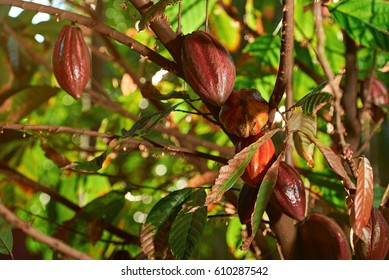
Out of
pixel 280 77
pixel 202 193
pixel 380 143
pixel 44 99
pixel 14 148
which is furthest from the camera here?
pixel 380 143

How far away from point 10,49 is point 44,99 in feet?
0.63

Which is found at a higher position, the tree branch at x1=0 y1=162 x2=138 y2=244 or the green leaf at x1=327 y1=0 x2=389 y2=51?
the green leaf at x1=327 y1=0 x2=389 y2=51

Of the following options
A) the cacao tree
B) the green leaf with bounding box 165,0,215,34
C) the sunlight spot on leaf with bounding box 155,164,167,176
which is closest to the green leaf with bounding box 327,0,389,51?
the cacao tree

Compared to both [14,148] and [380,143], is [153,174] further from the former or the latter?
[380,143]

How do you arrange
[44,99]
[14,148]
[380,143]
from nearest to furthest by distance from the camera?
[44,99] → [14,148] → [380,143]

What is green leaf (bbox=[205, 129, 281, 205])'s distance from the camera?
478 mm

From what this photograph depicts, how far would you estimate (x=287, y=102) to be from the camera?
794 millimetres

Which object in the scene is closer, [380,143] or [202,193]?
[202,193]

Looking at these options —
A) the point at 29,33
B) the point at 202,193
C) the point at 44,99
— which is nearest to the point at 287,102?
the point at 202,193

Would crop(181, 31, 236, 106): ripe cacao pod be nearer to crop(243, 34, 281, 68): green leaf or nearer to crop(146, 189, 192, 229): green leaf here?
crop(146, 189, 192, 229): green leaf

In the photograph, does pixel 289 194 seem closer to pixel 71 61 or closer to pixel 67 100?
pixel 71 61

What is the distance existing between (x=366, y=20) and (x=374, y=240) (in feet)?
0.96

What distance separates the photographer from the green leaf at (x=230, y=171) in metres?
0.48
